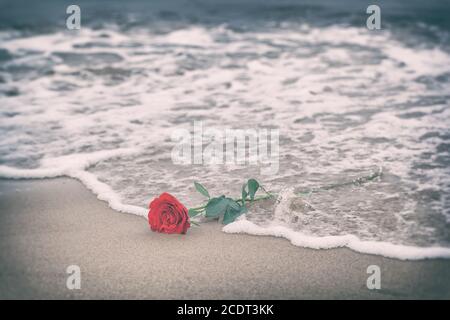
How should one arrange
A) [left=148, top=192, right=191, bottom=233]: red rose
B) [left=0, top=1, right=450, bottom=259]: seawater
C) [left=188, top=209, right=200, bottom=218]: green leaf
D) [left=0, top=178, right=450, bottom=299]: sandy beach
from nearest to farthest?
[left=0, top=178, right=450, bottom=299]: sandy beach → [left=148, top=192, right=191, bottom=233]: red rose → [left=188, top=209, right=200, bottom=218]: green leaf → [left=0, top=1, right=450, bottom=259]: seawater

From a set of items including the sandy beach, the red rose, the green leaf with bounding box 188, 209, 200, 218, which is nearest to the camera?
the sandy beach

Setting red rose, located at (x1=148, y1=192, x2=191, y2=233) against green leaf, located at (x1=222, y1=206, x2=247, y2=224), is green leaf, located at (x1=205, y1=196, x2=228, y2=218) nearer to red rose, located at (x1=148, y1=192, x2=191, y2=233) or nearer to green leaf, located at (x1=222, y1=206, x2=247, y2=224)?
green leaf, located at (x1=222, y1=206, x2=247, y2=224)

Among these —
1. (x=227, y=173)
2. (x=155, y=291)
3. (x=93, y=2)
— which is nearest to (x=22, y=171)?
(x=227, y=173)

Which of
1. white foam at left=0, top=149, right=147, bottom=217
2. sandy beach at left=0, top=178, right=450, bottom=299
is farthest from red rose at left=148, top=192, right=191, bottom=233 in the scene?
white foam at left=0, top=149, right=147, bottom=217

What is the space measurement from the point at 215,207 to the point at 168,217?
0.96 feet

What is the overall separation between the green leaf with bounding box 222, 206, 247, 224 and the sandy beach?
56 mm

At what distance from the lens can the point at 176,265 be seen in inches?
93.3

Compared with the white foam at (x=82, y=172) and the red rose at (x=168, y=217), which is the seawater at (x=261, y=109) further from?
the red rose at (x=168, y=217)

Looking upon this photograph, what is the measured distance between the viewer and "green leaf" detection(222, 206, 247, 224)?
266 cm

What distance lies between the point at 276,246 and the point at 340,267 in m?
0.30

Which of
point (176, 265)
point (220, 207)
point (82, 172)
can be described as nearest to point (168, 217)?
point (176, 265)

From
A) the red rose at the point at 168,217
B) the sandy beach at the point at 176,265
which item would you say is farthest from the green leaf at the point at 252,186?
the red rose at the point at 168,217

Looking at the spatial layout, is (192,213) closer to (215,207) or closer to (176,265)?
(215,207)

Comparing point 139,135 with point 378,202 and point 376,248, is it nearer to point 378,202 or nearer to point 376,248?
point 378,202
